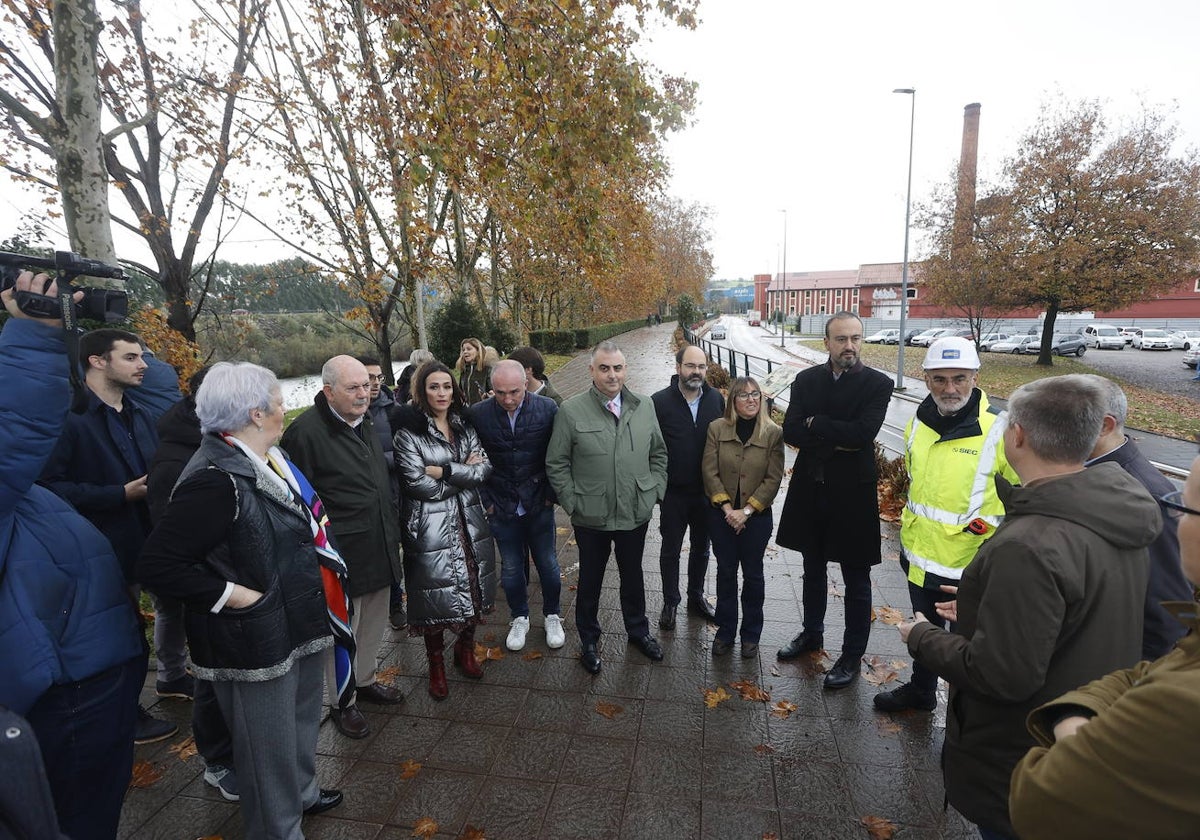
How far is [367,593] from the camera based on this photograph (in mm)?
3236

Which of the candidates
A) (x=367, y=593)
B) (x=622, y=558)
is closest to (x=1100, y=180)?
(x=622, y=558)

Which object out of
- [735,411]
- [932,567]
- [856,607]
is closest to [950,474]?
[932,567]

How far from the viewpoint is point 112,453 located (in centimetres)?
292

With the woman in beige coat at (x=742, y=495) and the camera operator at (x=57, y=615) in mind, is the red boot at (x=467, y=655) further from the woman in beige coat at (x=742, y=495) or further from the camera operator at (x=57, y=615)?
the camera operator at (x=57, y=615)

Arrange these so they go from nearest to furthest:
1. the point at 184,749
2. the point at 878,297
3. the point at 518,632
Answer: the point at 184,749, the point at 518,632, the point at 878,297

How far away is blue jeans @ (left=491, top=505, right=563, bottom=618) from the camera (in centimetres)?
386

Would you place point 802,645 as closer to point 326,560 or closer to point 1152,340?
point 326,560

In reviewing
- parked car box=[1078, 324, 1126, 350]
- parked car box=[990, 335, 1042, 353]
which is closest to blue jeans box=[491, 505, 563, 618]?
parked car box=[990, 335, 1042, 353]

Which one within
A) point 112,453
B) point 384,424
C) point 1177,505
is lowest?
point 384,424

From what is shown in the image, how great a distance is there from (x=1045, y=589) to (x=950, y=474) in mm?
1324

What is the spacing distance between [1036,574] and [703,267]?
54.8m

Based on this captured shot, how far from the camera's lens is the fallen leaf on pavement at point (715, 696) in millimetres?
3291

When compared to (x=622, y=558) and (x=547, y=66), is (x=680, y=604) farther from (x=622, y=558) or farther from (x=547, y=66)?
(x=547, y=66)

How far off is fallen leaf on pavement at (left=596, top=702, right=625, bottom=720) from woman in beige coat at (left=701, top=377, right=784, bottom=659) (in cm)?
84
